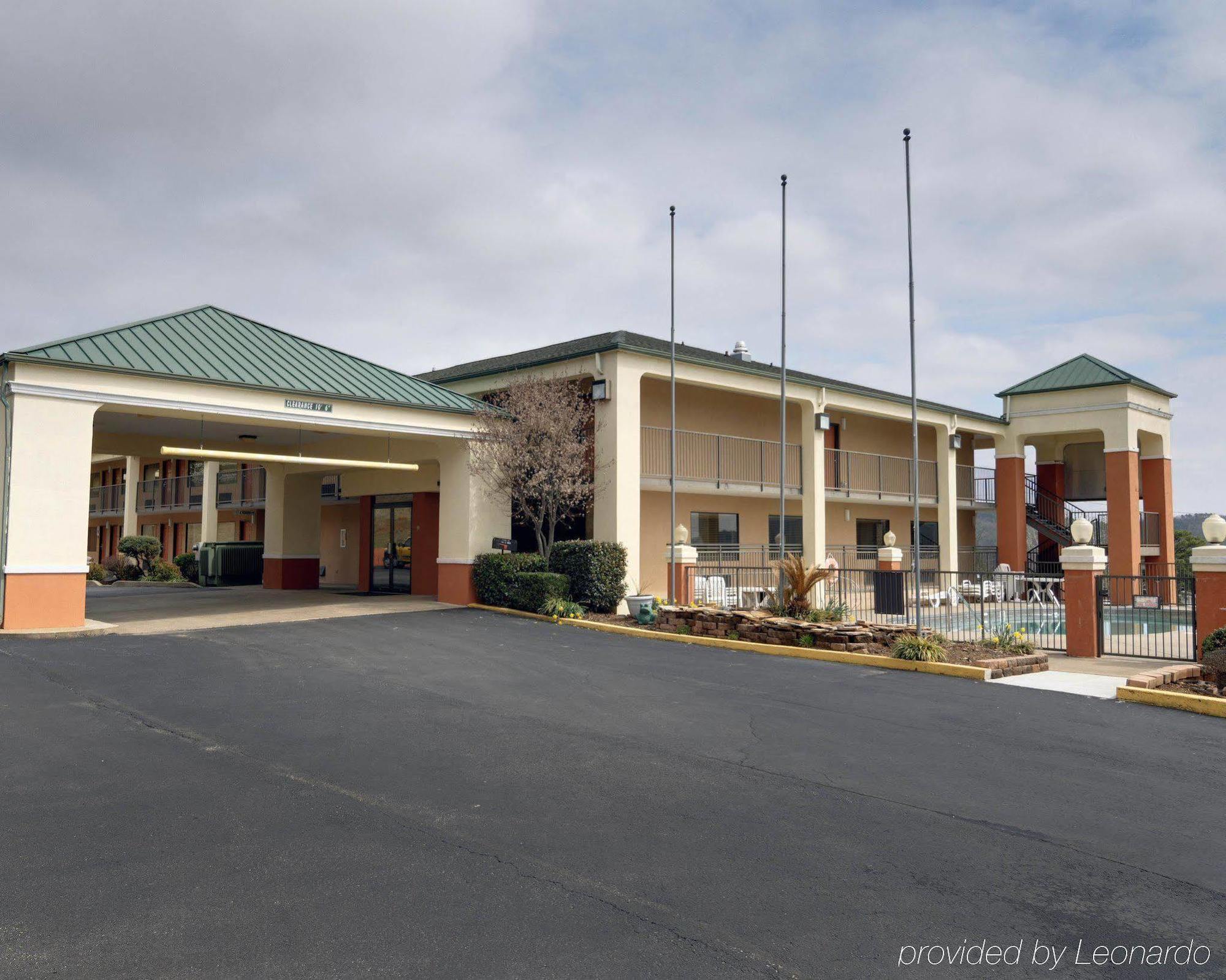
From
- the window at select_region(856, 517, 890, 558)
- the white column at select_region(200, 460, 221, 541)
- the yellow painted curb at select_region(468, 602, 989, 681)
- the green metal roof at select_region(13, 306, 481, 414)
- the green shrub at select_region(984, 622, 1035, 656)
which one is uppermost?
the green metal roof at select_region(13, 306, 481, 414)

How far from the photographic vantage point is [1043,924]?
4379 mm

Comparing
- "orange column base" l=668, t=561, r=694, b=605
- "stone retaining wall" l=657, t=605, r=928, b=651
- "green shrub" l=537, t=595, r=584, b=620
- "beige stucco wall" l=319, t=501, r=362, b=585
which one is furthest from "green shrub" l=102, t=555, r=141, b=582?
"stone retaining wall" l=657, t=605, r=928, b=651

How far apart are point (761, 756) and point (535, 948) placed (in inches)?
149

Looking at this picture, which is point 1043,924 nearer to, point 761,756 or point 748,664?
point 761,756

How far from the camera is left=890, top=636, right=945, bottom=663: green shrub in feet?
42.0

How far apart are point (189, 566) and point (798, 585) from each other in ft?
88.7

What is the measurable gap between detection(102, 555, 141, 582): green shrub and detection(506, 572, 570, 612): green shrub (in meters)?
23.1

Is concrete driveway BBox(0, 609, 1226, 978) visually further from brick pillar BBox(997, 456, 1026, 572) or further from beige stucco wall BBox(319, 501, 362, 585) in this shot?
brick pillar BBox(997, 456, 1026, 572)

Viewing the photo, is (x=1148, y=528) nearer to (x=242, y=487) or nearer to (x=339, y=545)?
(x=339, y=545)

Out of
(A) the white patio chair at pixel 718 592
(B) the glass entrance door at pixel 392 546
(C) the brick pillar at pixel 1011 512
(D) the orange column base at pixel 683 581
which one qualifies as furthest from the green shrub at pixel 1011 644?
(C) the brick pillar at pixel 1011 512

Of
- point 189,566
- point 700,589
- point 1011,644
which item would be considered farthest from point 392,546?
point 1011,644

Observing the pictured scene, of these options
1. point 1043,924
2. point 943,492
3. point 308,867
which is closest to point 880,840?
point 1043,924

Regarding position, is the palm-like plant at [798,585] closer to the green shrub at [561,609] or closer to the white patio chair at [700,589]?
the white patio chair at [700,589]

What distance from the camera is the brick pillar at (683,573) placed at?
1919cm
